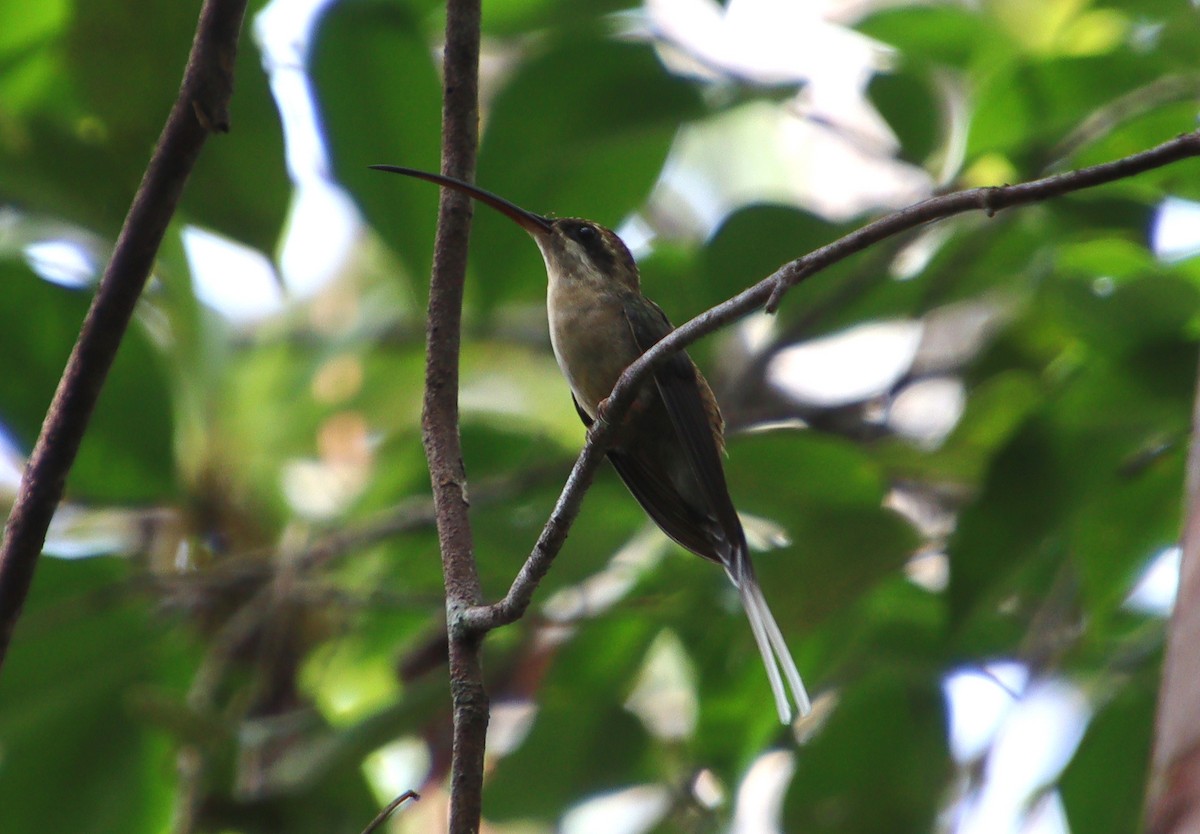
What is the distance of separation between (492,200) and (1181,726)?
203 centimetres

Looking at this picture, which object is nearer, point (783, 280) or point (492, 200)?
point (783, 280)

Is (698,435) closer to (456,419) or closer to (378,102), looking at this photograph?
(456,419)

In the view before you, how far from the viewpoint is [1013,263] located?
338 cm

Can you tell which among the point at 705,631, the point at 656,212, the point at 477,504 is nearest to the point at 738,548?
the point at 705,631

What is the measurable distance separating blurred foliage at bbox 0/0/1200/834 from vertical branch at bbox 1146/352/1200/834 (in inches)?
66.4

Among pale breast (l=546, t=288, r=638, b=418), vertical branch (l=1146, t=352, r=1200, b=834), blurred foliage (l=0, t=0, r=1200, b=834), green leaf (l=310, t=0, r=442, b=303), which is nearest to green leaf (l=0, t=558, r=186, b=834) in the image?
blurred foliage (l=0, t=0, r=1200, b=834)

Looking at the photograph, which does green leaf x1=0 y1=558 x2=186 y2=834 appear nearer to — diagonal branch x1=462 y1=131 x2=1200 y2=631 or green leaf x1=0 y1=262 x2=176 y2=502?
green leaf x1=0 y1=262 x2=176 y2=502

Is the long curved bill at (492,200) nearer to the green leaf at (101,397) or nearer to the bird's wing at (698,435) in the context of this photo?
the bird's wing at (698,435)

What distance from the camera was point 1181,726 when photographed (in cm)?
102

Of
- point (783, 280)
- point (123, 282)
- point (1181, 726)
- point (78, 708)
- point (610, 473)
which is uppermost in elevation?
point (123, 282)

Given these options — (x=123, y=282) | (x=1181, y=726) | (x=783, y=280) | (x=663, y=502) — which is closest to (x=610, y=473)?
(x=663, y=502)

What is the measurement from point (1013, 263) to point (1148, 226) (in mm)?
344

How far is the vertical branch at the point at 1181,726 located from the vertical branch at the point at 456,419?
0.79 m

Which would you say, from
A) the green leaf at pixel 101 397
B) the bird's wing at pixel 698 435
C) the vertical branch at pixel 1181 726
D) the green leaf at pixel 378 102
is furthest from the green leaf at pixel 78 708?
the vertical branch at pixel 1181 726
